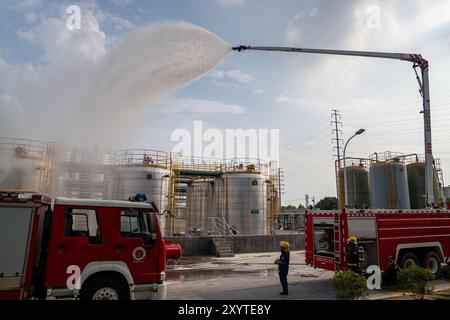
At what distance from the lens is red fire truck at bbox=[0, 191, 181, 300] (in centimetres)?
651

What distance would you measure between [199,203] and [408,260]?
2209 cm

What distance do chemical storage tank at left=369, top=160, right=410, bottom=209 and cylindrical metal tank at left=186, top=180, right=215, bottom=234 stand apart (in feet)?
49.0

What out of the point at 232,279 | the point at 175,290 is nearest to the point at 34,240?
the point at 175,290

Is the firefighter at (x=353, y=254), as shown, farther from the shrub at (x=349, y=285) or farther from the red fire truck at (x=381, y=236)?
the shrub at (x=349, y=285)

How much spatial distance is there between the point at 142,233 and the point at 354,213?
7.11 meters

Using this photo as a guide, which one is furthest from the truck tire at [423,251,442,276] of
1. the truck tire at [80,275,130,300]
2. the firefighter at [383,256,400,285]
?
the truck tire at [80,275,130,300]

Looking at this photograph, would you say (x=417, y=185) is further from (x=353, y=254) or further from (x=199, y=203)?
(x=353, y=254)

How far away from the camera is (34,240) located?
21.8 feet

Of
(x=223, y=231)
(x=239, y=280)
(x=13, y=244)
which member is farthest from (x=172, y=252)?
(x=223, y=231)

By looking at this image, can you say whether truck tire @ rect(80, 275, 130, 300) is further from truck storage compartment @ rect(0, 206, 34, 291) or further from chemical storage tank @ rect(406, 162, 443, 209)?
chemical storage tank @ rect(406, 162, 443, 209)

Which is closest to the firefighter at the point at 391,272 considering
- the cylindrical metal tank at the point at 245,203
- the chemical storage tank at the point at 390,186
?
the cylindrical metal tank at the point at 245,203

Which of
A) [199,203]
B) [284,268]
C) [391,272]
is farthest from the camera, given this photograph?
[199,203]

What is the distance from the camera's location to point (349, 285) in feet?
24.8
